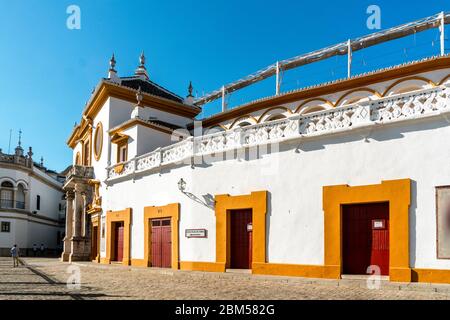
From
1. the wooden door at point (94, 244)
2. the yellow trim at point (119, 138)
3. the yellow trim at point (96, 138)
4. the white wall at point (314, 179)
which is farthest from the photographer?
the yellow trim at point (96, 138)

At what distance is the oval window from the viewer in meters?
24.8

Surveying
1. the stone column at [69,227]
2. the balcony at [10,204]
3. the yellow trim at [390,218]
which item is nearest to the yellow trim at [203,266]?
the yellow trim at [390,218]

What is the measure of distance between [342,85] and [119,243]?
1223cm

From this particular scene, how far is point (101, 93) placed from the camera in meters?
24.1

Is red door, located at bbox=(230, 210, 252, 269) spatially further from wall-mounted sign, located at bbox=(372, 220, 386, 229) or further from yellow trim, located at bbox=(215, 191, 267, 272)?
wall-mounted sign, located at bbox=(372, 220, 386, 229)

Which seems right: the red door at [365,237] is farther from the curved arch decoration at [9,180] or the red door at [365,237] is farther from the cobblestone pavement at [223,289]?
the curved arch decoration at [9,180]

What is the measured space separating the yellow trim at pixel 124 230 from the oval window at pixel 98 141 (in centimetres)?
457

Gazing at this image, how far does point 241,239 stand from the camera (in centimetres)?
1425

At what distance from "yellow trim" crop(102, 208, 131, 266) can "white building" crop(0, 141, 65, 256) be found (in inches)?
897

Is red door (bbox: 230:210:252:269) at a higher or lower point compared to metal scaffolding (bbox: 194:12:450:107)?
lower

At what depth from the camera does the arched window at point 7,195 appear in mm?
40812

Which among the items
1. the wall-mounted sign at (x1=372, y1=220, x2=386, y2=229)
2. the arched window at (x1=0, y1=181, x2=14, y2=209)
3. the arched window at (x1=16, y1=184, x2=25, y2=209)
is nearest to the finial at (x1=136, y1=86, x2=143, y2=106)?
the wall-mounted sign at (x1=372, y1=220, x2=386, y2=229)
